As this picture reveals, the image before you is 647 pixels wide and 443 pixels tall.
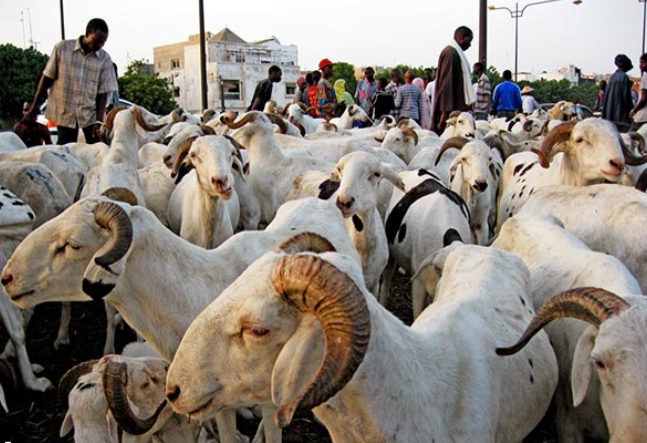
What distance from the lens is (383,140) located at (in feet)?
36.6

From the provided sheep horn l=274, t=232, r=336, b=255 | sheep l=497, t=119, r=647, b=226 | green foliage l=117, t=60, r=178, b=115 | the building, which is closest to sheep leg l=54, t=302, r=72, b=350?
sheep horn l=274, t=232, r=336, b=255

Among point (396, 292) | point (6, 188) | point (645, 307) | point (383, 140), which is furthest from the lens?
point (383, 140)

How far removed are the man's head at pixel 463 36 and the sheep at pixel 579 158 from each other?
3.90 meters

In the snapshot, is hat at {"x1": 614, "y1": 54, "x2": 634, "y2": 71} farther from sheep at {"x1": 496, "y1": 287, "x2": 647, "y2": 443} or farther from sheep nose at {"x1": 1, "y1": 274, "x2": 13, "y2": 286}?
sheep nose at {"x1": 1, "y1": 274, "x2": 13, "y2": 286}

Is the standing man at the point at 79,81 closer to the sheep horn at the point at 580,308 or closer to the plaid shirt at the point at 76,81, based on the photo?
the plaid shirt at the point at 76,81

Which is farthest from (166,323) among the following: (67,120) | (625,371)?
(67,120)

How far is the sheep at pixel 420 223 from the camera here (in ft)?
19.5

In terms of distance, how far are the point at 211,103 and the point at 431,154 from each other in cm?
4634

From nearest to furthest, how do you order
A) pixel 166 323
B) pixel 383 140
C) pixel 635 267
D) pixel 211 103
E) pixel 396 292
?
pixel 166 323, pixel 635 267, pixel 396 292, pixel 383 140, pixel 211 103

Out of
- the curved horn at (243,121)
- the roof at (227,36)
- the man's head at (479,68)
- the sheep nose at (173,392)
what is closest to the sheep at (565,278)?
the sheep nose at (173,392)

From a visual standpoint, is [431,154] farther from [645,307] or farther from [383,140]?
[645,307]

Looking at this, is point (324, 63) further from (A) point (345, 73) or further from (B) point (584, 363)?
(A) point (345, 73)

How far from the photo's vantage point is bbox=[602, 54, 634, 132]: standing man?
12.7 meters

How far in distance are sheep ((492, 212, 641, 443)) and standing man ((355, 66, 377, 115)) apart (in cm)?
1412
